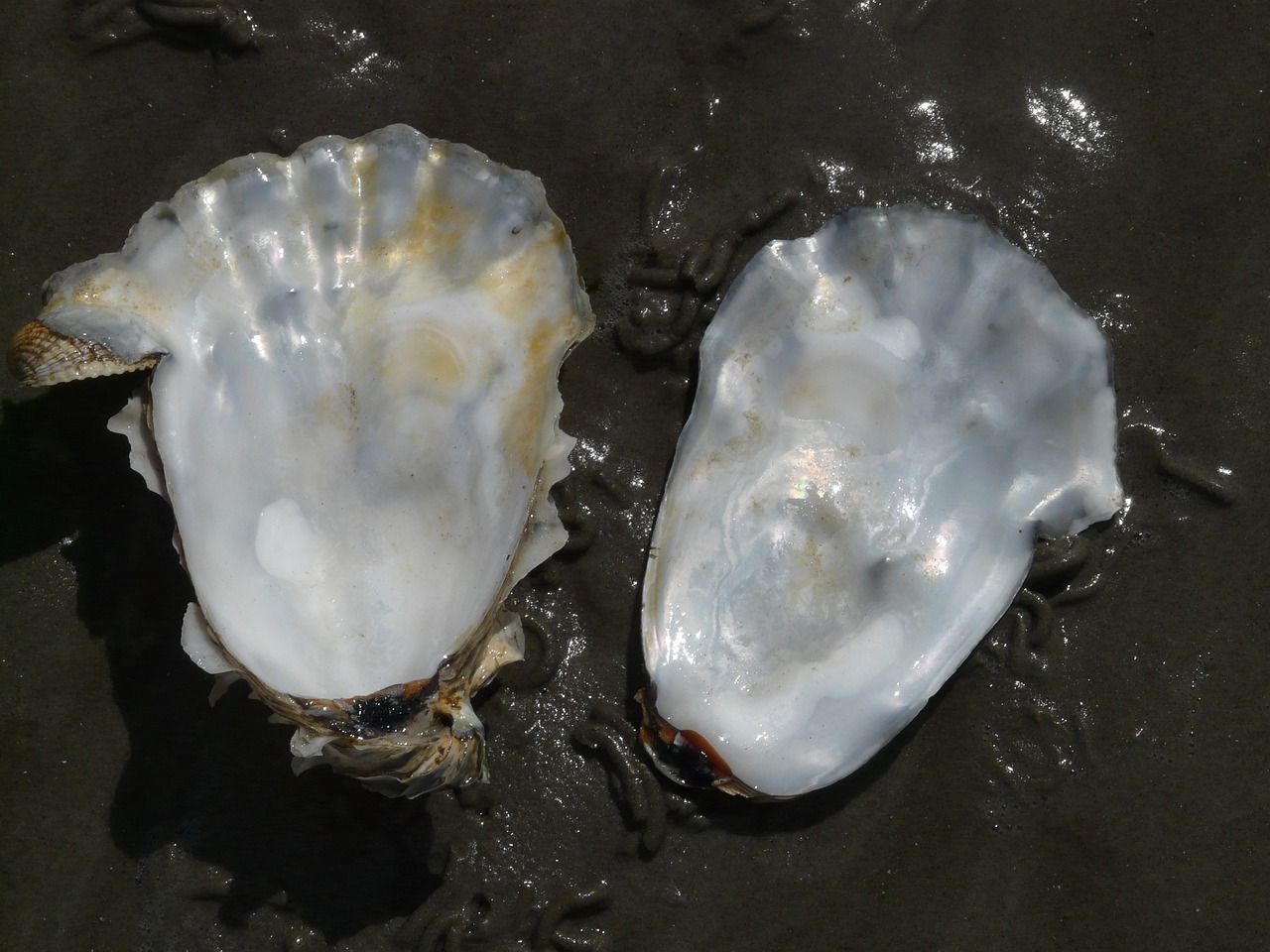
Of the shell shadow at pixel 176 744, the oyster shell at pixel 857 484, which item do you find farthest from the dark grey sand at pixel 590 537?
the oyster shell at pixel 857 484

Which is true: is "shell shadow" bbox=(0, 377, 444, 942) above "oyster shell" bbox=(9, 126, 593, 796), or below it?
below

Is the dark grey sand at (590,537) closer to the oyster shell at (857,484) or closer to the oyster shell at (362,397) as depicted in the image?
the oyster shell at (857,484)

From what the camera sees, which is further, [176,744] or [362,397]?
[176,744]

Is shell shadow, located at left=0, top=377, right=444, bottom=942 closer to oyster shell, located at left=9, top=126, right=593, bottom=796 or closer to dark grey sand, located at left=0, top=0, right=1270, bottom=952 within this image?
dark grey sand, located at left=0, top=0, right=1270, bottom=952

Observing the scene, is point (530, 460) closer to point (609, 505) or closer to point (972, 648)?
point (609, 505)

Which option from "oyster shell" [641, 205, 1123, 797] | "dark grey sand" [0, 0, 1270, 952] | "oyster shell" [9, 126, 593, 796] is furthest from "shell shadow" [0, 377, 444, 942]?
"oyster shell" [641, 205, 1123, 797]

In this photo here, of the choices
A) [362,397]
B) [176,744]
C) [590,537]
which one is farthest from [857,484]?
[176,744]

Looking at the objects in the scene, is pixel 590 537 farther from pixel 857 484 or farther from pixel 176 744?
pixel 176 744
